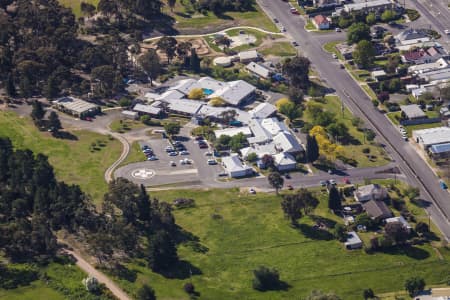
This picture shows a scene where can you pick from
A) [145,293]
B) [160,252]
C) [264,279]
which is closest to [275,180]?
[264,279]

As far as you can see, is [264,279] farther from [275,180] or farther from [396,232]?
[275,180]

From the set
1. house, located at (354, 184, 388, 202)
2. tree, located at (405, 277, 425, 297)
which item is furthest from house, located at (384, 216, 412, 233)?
tree, located at (405, 277, 425, 297)

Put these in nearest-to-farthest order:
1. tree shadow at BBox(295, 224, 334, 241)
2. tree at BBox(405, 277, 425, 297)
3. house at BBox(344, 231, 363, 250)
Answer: tree at BBox(405, 277, 425, 297) → house at BBox(344, 231, 363, 250) → tree shadow at BBox(295, 224, 334, 241)

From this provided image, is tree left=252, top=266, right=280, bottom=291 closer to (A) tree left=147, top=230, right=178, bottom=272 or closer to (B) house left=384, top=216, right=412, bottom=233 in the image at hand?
(A) tree left=147, top=230, right=178, bottom=272

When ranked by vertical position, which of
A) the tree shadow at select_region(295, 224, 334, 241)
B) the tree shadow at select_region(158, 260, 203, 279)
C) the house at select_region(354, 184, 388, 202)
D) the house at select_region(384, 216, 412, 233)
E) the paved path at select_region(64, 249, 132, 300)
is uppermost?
the house at select_region(354, 184, 388, 202)

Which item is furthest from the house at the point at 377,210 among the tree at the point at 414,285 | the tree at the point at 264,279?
the tree at the point at 264,279
